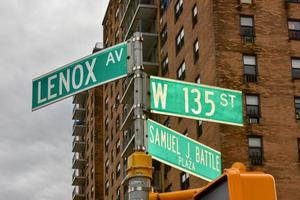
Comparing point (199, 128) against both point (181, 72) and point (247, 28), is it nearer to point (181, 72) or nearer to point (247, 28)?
point (181, 72)

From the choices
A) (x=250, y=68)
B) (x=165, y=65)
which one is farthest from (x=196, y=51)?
(x=165, y=65)

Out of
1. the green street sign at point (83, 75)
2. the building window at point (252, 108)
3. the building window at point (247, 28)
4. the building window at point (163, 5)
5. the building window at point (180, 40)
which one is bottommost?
the green street sign at point (83, 75)

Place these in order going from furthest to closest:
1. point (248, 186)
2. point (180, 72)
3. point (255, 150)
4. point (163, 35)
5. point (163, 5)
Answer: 1. point (163, 5)
2. point (163, 35)
3. point (180, 72)
4. point (255, 150)
5. point (248, 186)

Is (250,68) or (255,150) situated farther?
(250,68)

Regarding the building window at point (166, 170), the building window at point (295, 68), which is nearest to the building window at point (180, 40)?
the building window at point (166, 170)

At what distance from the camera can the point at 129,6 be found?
5534 cm

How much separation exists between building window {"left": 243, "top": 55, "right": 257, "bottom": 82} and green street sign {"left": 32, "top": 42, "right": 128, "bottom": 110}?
30.4 metres

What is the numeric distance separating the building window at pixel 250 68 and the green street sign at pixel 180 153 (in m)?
30.2

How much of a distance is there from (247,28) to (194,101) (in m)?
32.0

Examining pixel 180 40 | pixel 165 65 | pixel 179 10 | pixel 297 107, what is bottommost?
pixel 297 107

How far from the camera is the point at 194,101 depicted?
8125 mm

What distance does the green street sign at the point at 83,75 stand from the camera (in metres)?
8.15

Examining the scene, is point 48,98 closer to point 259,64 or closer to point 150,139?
point 150,139

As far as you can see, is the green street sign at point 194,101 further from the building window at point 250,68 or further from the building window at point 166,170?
the building window at point 166,170
